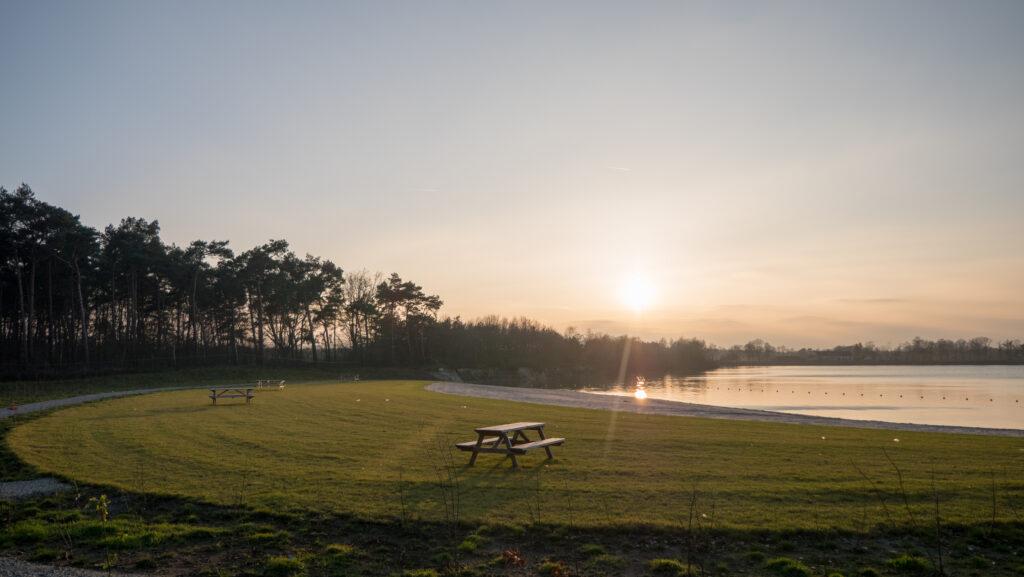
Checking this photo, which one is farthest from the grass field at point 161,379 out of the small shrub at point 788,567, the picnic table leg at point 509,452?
the small shrub at point 788,567

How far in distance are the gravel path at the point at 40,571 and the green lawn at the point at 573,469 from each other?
270 centimetres

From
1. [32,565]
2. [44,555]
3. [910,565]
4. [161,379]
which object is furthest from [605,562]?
[161,379]

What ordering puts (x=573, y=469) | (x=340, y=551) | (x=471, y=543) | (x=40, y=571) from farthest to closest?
1. (x=573, y=469)
2. (x=471, y=543)
3. (x=340, y=551)
4. (x=40, y=571)

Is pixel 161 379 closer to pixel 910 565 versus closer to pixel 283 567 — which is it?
pixel 283 567

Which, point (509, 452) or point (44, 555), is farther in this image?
point (509, 452)

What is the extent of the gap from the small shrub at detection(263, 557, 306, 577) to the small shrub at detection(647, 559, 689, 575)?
4.08m

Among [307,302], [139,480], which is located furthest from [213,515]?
[307,302]

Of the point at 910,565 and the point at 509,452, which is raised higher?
the point at 509,452

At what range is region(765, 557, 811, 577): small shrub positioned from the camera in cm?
689

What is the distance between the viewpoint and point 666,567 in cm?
714

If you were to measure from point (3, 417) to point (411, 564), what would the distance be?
23275mm

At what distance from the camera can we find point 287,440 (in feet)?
53.8

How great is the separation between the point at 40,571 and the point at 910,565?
10063mm

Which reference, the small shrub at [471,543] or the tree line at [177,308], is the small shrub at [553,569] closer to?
the small shrub at [471,543]
